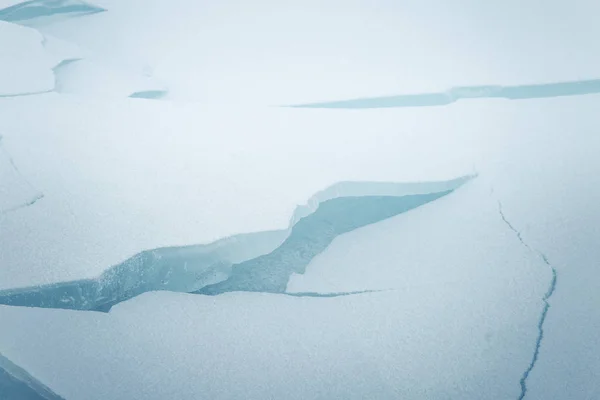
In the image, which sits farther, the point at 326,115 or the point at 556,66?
the point at 556,66

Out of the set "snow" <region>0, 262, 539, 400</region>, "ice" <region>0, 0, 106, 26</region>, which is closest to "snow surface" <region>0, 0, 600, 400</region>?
"snow" <region>0, 262, 539, 400</region>

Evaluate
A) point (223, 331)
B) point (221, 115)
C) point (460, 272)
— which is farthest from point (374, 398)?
point (221, 115)

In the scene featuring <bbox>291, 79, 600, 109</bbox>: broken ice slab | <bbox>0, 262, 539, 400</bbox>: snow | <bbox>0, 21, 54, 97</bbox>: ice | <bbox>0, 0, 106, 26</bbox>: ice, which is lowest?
<bbox>0, 262, 539, 400</bbox>: snow

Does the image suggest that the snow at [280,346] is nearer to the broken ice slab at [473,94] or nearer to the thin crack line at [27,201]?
the thin crack line at [27,201]

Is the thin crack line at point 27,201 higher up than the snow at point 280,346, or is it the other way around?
the thin crack line at point 27,201

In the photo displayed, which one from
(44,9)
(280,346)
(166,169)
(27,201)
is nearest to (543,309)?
(280,346)

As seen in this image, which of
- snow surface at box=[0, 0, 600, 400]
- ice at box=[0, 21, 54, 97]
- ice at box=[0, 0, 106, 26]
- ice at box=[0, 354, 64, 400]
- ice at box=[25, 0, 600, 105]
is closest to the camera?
ice at box=[0, 354, 64, 400]

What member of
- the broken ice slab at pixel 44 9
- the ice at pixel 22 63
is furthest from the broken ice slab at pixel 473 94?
the broken ice slab at pixel 44 9

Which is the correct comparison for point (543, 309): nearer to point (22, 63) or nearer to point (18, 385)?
point (18, 385)

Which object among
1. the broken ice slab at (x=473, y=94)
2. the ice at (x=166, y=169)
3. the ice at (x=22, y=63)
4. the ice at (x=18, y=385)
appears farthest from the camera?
the broken ice slab at (x=473, y=94)

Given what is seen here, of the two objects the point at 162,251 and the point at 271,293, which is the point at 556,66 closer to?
the point at 271,293

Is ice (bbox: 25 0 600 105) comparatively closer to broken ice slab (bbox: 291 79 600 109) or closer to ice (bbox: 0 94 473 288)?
broken ice slab (bbox: 291 79 600 109)
